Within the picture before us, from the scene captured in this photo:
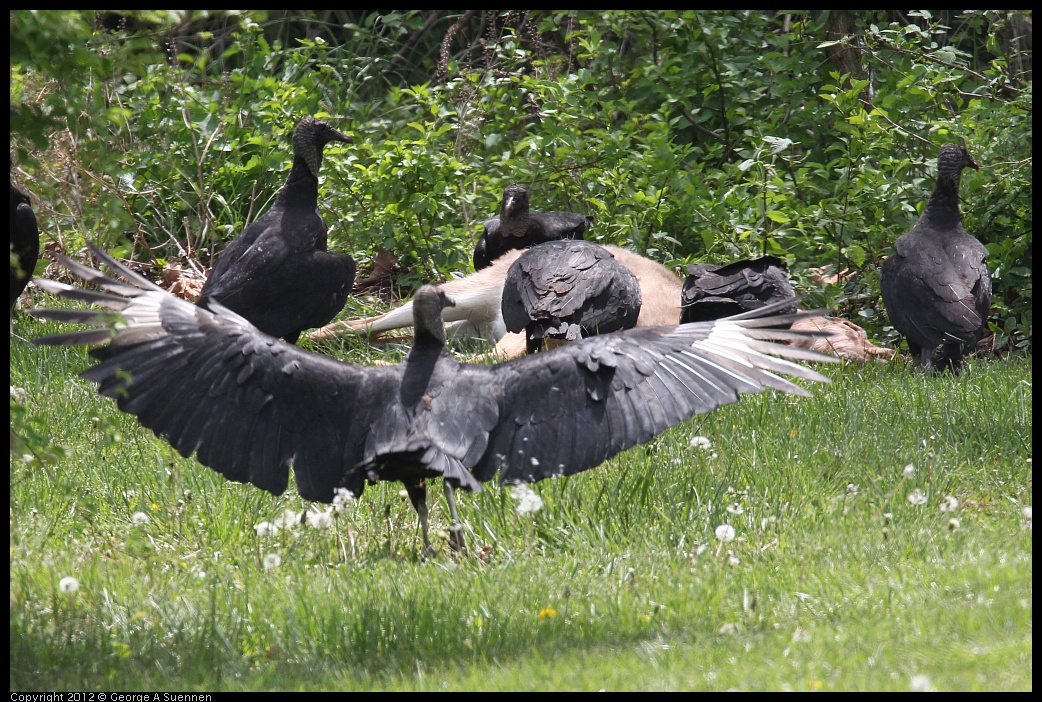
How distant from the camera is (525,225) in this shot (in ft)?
25.2

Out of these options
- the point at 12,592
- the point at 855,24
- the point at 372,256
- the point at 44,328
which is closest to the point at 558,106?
the point at 372,256

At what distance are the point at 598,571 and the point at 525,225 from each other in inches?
152

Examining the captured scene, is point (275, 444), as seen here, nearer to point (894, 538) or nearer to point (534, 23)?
point (894, 538)

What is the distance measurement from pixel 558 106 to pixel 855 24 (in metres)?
2.54

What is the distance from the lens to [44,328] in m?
7.31

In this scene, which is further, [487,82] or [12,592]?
[487,82]

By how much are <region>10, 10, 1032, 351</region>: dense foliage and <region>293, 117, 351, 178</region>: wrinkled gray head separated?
0.89m

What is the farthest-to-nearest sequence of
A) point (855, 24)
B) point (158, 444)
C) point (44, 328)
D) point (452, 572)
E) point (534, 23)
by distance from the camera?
point (534, 23) < point (855, 24) < point (44, 328) < point (158, 444) < point (452, 572)

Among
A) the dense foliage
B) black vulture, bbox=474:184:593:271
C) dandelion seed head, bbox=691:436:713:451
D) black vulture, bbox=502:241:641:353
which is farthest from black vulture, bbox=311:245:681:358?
dandelion seed head, bbox=691:436:713:451

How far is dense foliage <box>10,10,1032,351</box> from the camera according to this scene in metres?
7.89

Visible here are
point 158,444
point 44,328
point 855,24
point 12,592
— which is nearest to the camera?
point 12,592

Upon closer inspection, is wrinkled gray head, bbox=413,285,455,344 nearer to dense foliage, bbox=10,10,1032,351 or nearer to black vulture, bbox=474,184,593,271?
black vulture, bbox=474,184,593,271

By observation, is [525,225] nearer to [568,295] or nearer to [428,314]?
[568,295]

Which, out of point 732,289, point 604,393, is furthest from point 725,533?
point 732,289
